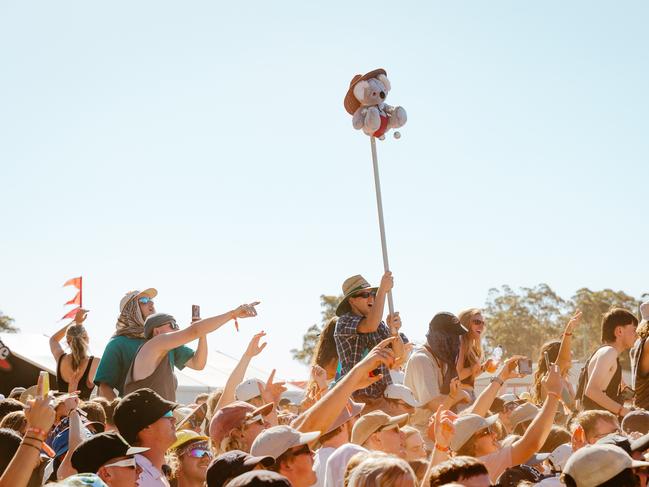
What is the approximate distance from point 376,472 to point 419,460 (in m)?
1.71

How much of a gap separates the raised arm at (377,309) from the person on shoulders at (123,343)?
1.67 meters

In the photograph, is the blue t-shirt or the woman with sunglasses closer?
the woman with sunglasses

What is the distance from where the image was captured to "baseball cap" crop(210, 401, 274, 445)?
16.4ft

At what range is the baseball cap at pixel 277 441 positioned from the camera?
4086 mm

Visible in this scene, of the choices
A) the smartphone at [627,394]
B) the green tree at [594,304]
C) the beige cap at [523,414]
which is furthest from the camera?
the green tree at [594,304]

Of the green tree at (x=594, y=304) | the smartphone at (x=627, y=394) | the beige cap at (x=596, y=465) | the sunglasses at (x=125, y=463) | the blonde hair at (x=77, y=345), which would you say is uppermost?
the green tree at (x=594, y=304)

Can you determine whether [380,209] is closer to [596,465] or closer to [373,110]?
[373,110]

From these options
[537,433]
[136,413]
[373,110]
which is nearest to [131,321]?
[136,413]

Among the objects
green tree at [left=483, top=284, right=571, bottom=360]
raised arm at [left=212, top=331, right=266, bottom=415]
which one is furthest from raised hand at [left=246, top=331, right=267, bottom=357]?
green tree at [left=483, top=284, right=571, bottom=360]

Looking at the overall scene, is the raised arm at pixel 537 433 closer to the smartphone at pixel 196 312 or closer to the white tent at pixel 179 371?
the smartphone at pixel 196 312

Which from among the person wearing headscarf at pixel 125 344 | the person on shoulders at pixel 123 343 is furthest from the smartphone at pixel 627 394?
the person on shoulders at pixel 123 343

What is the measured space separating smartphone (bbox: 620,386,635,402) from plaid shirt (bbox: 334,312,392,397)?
219 centimetres

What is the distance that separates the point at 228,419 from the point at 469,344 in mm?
2479

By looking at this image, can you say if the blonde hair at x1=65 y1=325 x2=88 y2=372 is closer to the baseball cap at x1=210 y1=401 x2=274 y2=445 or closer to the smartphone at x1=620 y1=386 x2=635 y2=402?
the baseball cap at x1=210 y1=401 x2=274 y2=445
